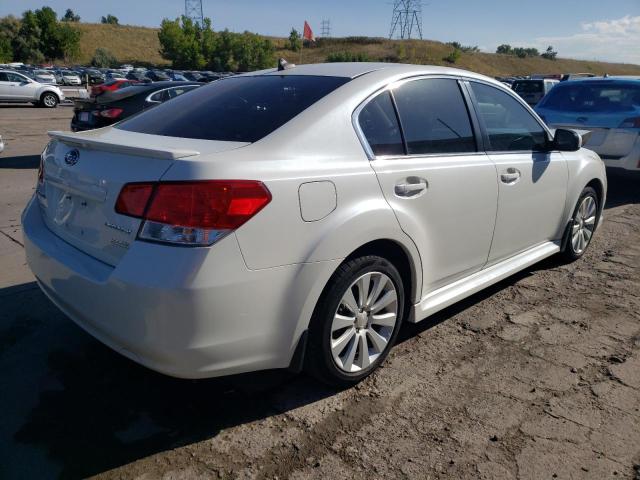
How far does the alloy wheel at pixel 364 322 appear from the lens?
276 centimetres

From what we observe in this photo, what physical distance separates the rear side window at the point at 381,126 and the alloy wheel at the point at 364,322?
26.4 inches

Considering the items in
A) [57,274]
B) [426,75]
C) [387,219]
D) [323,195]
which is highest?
[426,75]

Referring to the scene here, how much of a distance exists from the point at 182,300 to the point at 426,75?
6.91 feet

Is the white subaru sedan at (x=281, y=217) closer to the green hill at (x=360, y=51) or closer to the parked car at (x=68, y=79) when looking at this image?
the parked car at (x=68, y=79)

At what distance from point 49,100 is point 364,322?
25.4 metres

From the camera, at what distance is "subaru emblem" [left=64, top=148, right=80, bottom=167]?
106 inches

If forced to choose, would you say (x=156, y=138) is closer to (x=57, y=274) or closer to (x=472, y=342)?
(x=57, y=274)

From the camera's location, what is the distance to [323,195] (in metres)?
2.51

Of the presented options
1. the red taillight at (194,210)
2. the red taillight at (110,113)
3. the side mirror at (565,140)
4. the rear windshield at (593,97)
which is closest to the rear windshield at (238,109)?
the red taillight at (194,210)

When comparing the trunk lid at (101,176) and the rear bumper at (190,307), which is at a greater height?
the trunk lid at (101,176)

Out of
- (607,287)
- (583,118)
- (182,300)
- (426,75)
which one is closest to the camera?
(182,300)

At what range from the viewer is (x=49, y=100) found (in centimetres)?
2420

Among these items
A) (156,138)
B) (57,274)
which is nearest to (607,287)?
(156,138)

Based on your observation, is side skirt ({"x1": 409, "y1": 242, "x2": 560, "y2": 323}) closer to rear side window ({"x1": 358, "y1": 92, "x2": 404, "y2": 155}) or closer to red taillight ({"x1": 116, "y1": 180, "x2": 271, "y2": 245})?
rear side window ({"x1": 358, "y1": 92, "x2": 404, "y2": 155})
